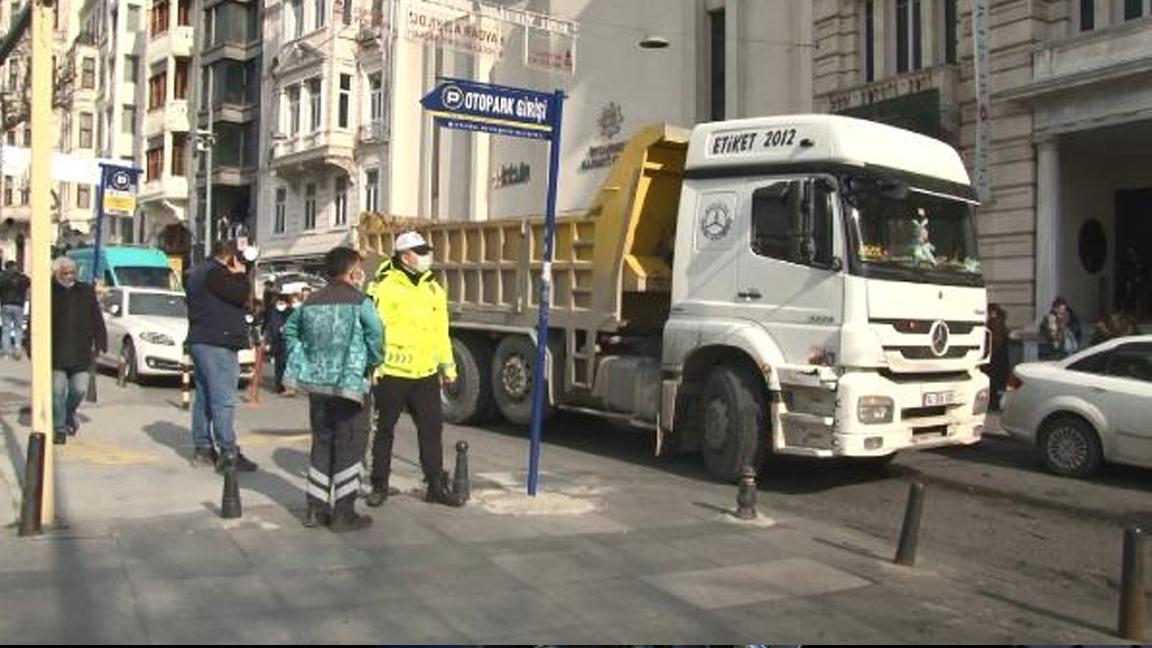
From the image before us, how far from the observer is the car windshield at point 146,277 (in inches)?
906

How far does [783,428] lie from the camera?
378 inches

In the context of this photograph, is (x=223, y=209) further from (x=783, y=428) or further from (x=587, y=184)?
(x=783, y=428)

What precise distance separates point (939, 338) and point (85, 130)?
59879mm

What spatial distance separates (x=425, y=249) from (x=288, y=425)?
18.3 ft

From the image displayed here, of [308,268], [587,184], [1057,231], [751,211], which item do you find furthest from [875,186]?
[308,268]

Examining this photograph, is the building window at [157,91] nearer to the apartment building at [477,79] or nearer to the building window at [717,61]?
the apartment building at [477,79]

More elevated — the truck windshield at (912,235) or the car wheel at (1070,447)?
the truck windshield at (912,235)

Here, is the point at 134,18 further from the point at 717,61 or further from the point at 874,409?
the point at 874,409

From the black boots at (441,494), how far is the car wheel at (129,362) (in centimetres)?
1031

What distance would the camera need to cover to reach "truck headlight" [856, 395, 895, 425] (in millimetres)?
9164

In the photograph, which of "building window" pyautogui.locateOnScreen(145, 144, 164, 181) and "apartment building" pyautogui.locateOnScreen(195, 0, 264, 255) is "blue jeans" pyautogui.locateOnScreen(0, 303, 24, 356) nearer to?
"apartment building" pyautogui.locateOnScreen(195, 0, 264, 255)

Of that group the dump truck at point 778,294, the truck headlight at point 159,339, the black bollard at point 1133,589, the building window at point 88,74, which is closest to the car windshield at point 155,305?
the truck headlight at point 159,339

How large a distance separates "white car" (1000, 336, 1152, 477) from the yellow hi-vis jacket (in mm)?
6469

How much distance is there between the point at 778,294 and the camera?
380 inches
